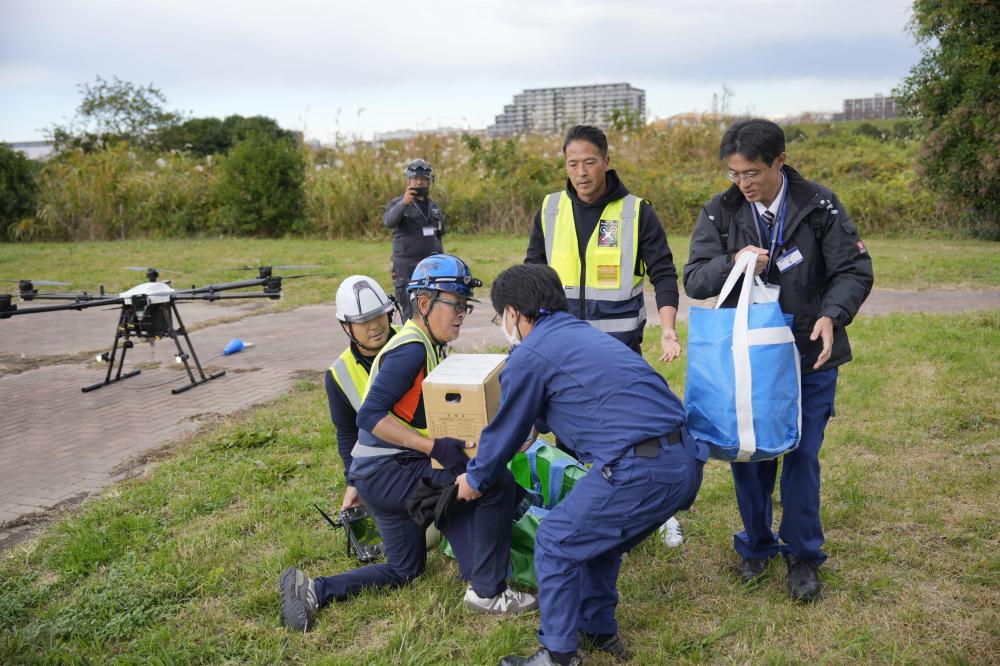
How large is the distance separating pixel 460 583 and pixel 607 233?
2.06m

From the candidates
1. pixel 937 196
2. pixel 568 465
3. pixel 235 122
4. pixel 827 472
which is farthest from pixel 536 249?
pixel 235 122

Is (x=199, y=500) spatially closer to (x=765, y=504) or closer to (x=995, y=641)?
(x=765, y=504)

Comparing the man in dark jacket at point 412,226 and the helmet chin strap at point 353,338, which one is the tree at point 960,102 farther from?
the helmet chin strap at point 353,338

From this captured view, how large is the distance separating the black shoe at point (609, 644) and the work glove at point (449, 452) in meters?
0.95

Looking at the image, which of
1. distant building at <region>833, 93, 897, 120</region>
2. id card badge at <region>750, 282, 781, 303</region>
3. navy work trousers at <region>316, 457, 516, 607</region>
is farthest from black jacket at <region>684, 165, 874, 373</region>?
distant building at <region>833, 93, 897, 120</region>

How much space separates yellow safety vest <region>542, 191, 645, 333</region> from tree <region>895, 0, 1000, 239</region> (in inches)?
537

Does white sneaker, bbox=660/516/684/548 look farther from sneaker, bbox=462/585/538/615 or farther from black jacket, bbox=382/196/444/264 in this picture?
black jacket, bbox=382/196/444/264

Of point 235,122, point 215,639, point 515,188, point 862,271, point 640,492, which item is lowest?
point 215,639

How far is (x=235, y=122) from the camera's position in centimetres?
4562

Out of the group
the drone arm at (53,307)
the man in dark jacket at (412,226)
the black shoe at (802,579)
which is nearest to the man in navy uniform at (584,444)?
the black shoe at (802,579)

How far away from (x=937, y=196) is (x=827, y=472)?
14.7 m

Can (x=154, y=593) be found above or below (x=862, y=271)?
below

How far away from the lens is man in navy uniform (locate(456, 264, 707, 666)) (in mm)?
2941

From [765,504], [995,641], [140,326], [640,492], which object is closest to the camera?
[640,492]
